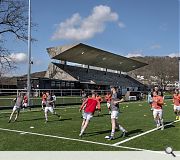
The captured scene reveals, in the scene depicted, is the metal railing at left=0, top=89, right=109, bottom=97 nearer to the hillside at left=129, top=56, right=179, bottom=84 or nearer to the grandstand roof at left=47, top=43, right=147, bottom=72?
the grandstand roof at left=47, top=43, right=147, bottom=72

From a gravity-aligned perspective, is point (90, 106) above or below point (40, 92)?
below

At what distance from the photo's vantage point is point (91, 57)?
3312 inches

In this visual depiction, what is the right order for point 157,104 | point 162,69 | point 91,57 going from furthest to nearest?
point 162,69 < point 91,57 < point 157,104

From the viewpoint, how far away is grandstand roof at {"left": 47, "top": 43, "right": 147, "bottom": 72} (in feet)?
241

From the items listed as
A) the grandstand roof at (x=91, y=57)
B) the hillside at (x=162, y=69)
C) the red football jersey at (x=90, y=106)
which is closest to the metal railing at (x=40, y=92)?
the red football jersey at (x=90, y=106)

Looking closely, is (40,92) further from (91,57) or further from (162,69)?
(162,69)

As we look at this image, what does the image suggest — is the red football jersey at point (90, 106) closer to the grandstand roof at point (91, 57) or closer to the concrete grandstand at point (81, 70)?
the concrete grandstand at point (81, 70)

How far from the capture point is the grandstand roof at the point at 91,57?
73312mm

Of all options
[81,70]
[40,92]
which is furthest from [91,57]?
[40,92]

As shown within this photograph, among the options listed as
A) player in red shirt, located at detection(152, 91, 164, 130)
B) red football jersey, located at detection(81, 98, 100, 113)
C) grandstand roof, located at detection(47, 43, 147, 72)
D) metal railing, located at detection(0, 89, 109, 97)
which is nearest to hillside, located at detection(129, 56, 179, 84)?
grandstand roof, located at detection(47, 43, 147, 72)

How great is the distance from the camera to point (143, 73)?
13962 cm
